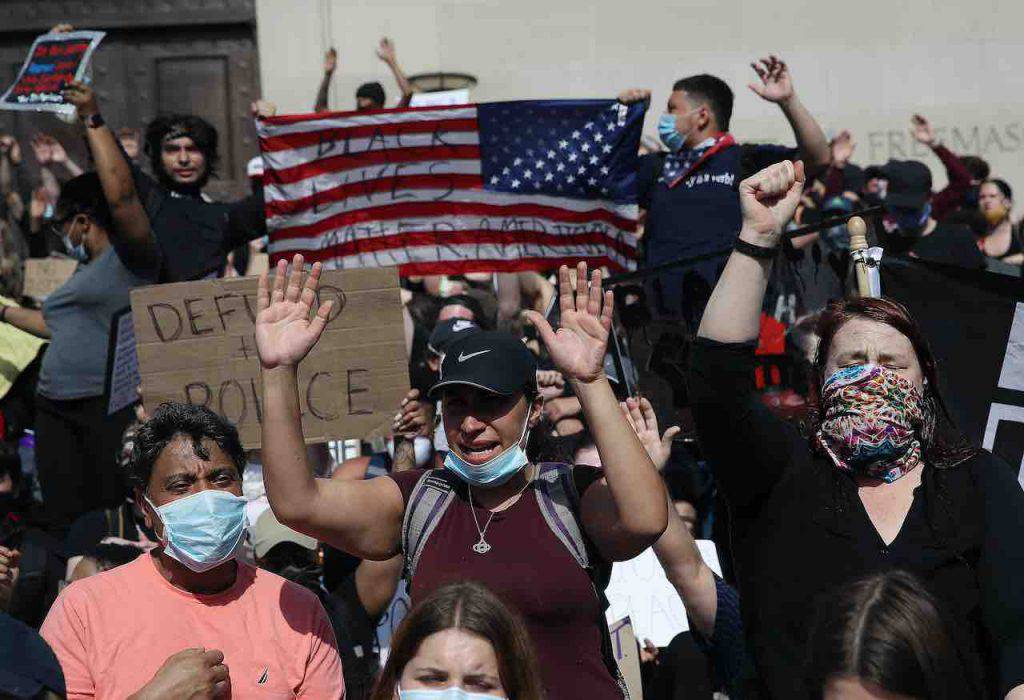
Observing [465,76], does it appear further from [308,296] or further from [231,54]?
[308,296]

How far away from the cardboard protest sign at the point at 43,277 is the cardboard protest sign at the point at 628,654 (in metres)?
5.00

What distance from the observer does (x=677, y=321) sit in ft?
18.4

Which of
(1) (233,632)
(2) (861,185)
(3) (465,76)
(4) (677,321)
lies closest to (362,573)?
(1) (233,632)

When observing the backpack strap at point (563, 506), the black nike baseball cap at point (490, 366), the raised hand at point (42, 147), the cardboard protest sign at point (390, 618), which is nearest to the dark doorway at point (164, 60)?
the raised hand at point (42, 147)

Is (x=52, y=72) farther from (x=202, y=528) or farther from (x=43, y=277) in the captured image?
(x=202, y=528)

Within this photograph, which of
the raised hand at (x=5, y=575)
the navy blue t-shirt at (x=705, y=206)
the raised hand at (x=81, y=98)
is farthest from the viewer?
the navy blue t-shirt at (x=705, y=206)

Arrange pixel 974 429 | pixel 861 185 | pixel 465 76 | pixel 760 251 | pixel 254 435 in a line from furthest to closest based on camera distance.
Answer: pixel 465 76, pixel 861 185, pixel 254 435, pixel 974 429, pixel 760 251

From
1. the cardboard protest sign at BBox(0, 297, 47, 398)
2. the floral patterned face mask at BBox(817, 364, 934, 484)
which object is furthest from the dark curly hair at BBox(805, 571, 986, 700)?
the cardboard protest sign at BBox(0, 297, 47, 398)

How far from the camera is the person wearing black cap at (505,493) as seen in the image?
3.30m

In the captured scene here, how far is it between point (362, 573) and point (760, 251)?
1.80 meters

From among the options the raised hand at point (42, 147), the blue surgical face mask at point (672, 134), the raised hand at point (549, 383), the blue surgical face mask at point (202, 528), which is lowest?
the raised hand at point (549, 383)

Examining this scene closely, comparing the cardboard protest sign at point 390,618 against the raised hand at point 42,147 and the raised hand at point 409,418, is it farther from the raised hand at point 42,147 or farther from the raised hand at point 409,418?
the raised hand at point 42,147

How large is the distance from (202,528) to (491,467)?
0.75m

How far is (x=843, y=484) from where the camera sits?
11.2 feet
